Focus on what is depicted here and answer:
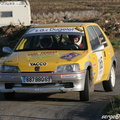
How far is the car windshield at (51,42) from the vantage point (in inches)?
380

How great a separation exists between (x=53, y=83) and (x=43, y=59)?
0.50 metres

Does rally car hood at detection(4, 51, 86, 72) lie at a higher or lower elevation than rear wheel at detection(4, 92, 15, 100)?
higher

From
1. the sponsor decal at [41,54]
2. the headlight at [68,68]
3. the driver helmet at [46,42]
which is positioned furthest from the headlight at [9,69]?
the driver helmet at [46,42]

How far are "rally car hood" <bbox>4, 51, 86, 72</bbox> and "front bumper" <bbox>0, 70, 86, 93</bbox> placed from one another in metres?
0.14

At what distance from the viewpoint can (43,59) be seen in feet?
29.1

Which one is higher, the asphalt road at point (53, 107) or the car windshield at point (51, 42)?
the car windshield at point (51, 42)

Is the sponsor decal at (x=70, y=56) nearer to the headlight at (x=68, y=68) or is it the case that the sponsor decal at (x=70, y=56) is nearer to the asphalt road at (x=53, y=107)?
the headlight at (x=68, y=68)

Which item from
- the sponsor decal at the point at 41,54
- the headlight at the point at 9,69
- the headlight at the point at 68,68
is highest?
the sponsor decal at the point at 41,54

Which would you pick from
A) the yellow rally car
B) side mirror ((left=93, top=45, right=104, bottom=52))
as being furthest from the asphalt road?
side mirror ((left=93, top=45, right=104, bottom=52))

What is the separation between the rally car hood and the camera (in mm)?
8664

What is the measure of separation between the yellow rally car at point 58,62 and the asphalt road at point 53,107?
25 centimetres

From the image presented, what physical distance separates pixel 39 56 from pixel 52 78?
2.23 feet

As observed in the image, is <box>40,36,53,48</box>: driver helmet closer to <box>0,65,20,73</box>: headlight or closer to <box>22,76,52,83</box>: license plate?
<box>0,65,20,73</box>: headlight

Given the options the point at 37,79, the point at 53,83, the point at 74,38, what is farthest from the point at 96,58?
the point at 37,79
